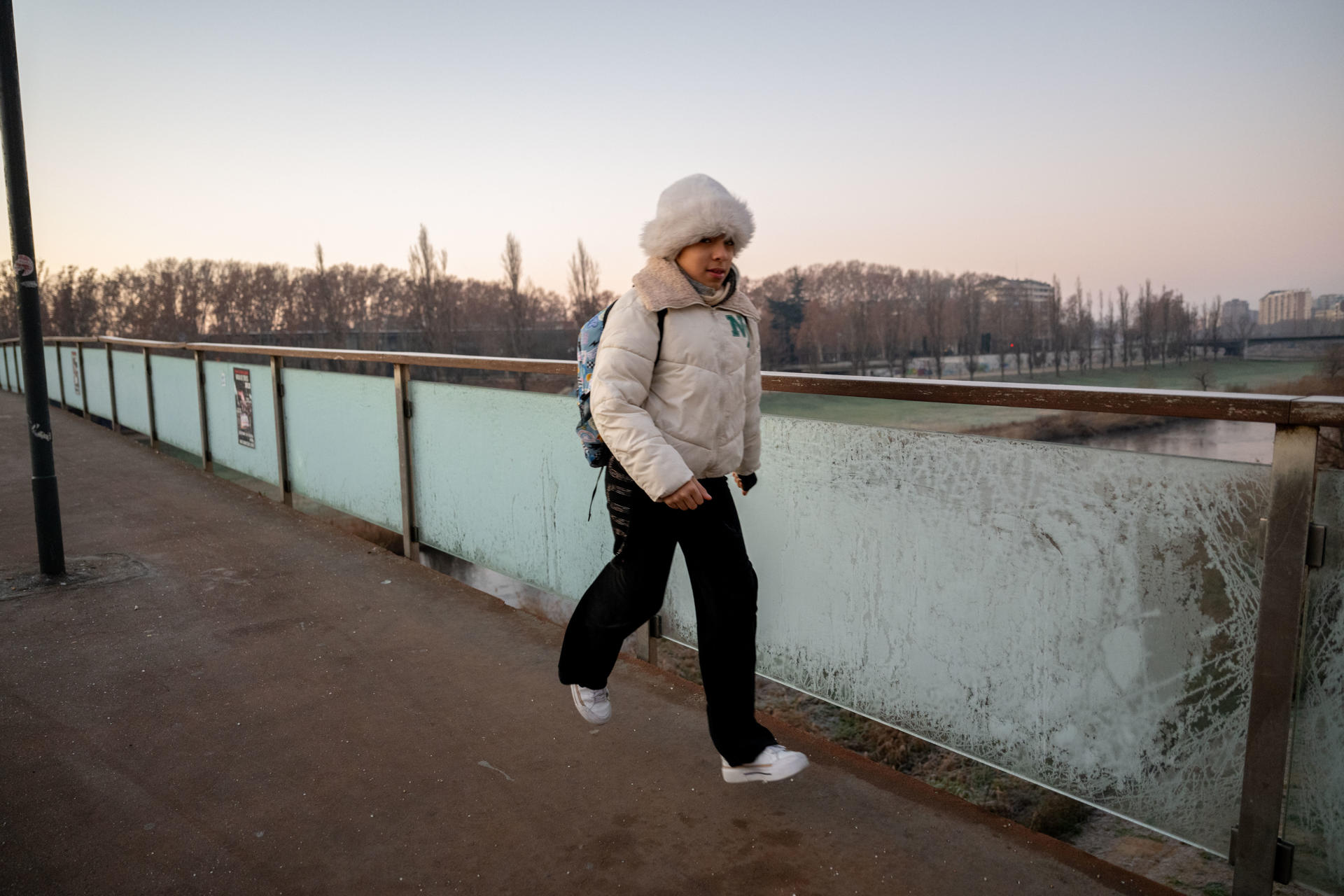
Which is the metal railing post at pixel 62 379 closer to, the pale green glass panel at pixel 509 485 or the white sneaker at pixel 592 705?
the pale green glass panel at pixel 509 485

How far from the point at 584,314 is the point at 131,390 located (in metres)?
87.8

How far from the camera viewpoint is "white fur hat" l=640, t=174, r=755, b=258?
83.1 inches

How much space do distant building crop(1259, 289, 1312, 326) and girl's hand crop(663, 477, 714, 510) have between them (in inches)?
3571

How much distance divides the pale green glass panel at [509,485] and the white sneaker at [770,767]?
132cm

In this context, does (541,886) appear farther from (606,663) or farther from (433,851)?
(606,663)

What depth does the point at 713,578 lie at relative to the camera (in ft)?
7.27

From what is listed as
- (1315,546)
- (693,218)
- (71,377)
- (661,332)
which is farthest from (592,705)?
(71,377)

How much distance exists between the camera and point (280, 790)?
7.59ft

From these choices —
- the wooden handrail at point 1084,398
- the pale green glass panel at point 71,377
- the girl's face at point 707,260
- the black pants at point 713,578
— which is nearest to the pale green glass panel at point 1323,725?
the wooden handrail at point 1084,398

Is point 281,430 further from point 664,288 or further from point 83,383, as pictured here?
point 83,383

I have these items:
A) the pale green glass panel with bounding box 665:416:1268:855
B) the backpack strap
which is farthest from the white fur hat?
the pale green glass panel with bounding box 665:416:1268:855

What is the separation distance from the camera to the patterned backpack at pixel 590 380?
84.4 inches

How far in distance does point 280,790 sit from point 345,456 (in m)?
3.15

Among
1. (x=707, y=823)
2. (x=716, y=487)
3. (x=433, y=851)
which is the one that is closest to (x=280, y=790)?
(x=433, y=851)
